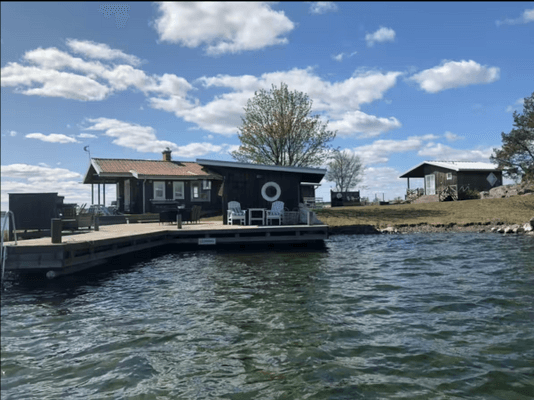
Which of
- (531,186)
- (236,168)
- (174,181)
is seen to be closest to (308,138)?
(174,181)

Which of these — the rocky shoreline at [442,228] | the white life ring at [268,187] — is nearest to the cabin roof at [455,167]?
the rocky shoreline at [442,228]

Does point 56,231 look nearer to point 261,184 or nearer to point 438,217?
point 261,184

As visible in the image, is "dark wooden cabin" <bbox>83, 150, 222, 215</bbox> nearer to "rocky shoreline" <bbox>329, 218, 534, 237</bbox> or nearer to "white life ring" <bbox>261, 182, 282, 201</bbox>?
"white life ring" <bbox>261, 182, 282, 201</bbox>

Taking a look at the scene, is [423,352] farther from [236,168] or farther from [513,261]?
[236,168]

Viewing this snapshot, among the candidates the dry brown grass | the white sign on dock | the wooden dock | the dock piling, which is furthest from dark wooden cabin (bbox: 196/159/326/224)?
the dock piling

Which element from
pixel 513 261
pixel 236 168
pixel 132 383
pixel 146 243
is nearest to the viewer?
pixel 132 383

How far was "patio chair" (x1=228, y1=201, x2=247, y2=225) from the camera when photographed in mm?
18641

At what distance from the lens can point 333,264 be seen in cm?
→ 1268

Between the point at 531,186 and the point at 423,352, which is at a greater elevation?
the point at 531,186

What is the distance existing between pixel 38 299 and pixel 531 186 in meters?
36.4

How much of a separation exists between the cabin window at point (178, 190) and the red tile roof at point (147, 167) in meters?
0.84

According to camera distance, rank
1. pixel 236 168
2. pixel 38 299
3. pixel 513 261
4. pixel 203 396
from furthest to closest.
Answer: pixel 236 168, pixel 513 261, pixel 38 299, pixel 203 396

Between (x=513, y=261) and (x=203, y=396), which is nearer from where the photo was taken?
(x=203, y=396)

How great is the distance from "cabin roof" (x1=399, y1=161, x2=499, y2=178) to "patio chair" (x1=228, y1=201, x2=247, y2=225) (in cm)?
2637
